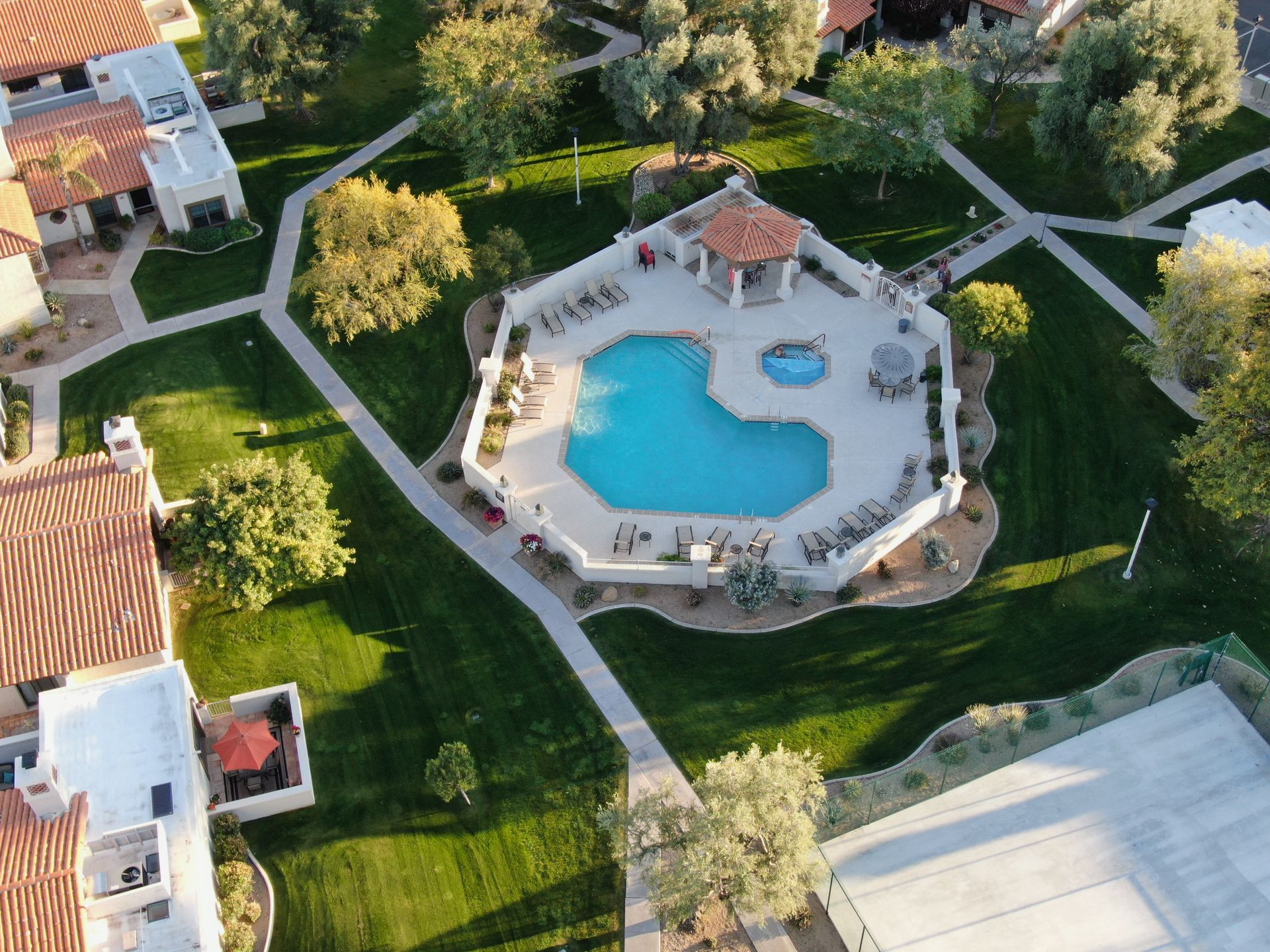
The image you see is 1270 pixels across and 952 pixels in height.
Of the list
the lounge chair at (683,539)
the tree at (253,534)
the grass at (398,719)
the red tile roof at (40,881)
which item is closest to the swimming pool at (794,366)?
the lounge chair at (683,539)

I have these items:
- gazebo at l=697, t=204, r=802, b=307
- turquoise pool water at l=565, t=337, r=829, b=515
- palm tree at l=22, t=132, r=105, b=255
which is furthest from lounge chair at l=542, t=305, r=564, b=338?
palm tree at l=22, t=132, r=105, b=255

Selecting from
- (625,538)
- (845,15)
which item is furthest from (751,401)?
(845,15)

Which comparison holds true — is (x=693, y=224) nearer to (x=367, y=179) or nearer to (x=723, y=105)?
(x=723, y=105)

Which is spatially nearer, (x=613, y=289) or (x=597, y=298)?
(x=597, y=298)

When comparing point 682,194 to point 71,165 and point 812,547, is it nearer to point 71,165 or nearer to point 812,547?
point 812,547

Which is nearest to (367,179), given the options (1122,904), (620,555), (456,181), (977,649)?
(456,181)

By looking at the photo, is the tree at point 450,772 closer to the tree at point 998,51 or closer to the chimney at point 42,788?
the chimney at point 42,788
